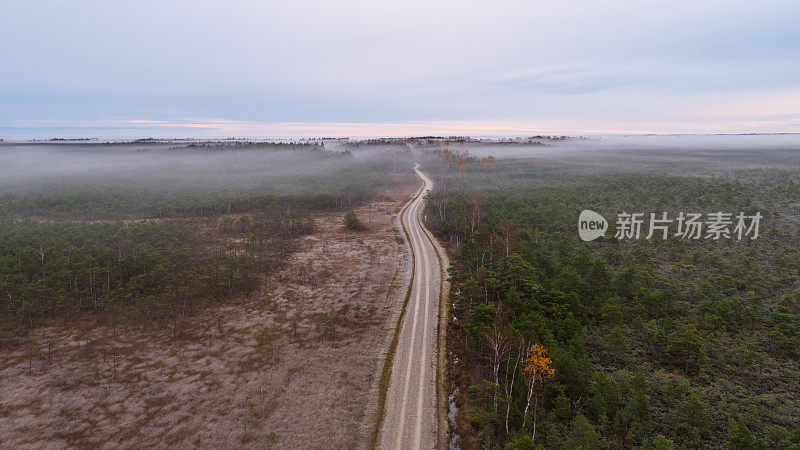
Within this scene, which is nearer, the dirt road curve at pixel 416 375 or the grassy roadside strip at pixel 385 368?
the dirt road curve at pixel 416 375

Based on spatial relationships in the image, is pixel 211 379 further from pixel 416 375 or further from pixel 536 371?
pixel 536 371

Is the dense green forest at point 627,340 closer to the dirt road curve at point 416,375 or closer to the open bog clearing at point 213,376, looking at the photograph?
the dirt road curve at point 416,375

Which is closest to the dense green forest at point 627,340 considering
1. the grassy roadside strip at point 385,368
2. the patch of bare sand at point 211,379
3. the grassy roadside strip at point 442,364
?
the grassy roadside strip at point 442,364

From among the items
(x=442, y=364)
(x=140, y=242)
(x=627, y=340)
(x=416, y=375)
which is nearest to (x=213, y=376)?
(x=416, y=375)

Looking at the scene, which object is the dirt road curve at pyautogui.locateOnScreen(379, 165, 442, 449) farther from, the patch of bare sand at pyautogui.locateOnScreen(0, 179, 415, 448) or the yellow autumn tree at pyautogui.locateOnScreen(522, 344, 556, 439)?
the yellow autumn tree at pyautogui.locateOnScreen(522, 344, 556, 439)

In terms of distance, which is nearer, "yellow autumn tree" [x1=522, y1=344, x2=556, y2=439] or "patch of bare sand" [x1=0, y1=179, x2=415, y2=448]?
"yellow autumn tree" [x1=522, y1=344, x2=556, y2=439]

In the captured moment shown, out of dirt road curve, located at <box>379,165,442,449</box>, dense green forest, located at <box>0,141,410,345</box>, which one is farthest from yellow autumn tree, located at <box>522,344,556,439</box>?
dense green forest, located at <box>0,141,410,345</box>
